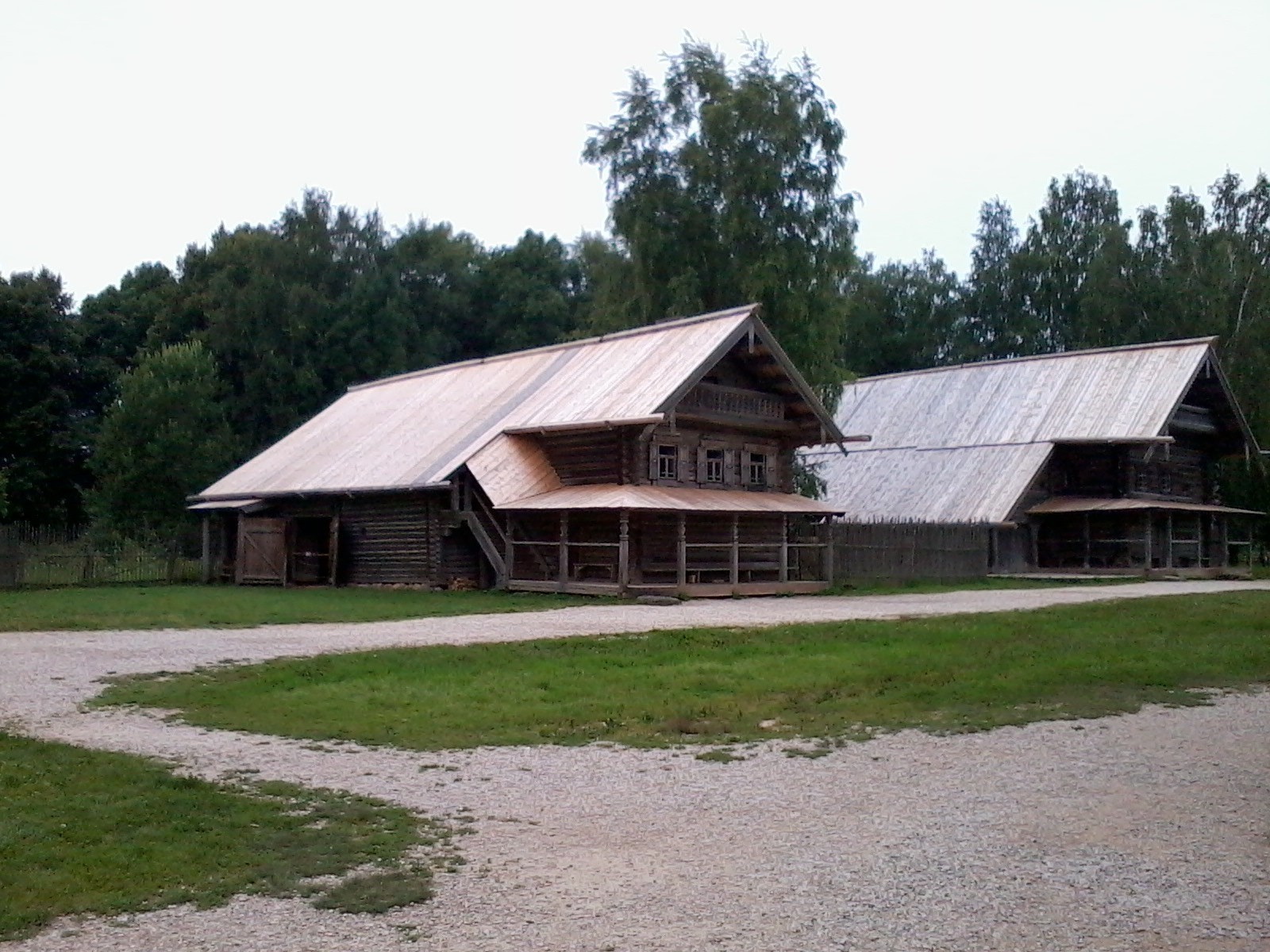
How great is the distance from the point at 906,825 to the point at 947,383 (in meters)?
47.8

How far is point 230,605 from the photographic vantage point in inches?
1126

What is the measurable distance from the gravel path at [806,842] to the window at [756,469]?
24.3m

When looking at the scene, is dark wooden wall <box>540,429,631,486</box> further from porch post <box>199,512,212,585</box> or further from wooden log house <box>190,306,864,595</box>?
porch post <box>199,512,212,585</box>

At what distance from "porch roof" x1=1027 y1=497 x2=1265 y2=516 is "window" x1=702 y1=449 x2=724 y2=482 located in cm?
1369

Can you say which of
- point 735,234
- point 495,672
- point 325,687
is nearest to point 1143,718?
point 495,672

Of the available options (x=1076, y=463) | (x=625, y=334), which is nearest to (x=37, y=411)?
(x=625, y=334)

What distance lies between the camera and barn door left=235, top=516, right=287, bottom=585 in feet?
130

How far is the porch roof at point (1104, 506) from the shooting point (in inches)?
1717

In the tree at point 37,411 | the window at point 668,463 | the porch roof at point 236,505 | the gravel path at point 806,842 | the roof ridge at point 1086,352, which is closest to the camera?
the gravel path at point 806,842

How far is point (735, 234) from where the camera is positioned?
149 feet

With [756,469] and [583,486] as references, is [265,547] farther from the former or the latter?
[756,469]

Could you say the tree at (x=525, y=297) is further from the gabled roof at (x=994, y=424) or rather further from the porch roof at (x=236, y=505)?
the porch roof at (x=236, y=505)

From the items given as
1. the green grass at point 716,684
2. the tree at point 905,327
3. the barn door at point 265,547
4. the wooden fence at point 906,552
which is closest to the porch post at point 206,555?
the barn door at point 265,547

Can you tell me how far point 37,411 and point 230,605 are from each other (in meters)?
34.4
